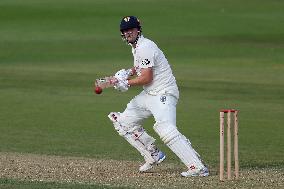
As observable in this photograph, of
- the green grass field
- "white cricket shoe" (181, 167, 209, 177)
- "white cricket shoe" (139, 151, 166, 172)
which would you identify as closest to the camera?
"white cricket shoe" (181, 167, 209, 177)

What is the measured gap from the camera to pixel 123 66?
104 ft

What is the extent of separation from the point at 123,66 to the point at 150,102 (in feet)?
60.1

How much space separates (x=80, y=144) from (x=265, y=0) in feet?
124

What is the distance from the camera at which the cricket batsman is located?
42.7 ft

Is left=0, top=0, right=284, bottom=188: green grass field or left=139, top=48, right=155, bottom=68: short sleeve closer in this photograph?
left=139, top=48, right=155, bottom=68: short sleeve

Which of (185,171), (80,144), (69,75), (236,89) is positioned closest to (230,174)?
(185,171)

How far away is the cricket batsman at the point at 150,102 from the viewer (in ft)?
42.7

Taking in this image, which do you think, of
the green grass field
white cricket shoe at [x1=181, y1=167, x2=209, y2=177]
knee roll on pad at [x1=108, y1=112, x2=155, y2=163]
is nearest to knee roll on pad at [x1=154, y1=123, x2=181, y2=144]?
white cricket shoe at [x1=181, y1=167, x2=209, y2=177]

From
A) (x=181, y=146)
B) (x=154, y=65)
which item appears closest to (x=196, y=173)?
(x=181, y=146)

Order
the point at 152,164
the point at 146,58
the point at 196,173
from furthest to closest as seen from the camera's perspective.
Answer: the point at 152,164, the point at 146,58, the point at 196,173

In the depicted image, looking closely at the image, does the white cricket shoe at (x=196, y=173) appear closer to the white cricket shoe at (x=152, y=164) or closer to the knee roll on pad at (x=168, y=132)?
the knee roll on pad at (x=168, y=132)

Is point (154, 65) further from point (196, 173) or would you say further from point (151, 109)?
point (196, 173)

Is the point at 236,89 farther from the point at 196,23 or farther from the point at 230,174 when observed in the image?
the point at 196,23

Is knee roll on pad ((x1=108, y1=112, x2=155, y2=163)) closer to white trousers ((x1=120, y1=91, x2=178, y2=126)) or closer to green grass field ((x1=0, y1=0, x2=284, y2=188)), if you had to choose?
white trousers ((x1=120, y1=91, x2=178, y2=126))
